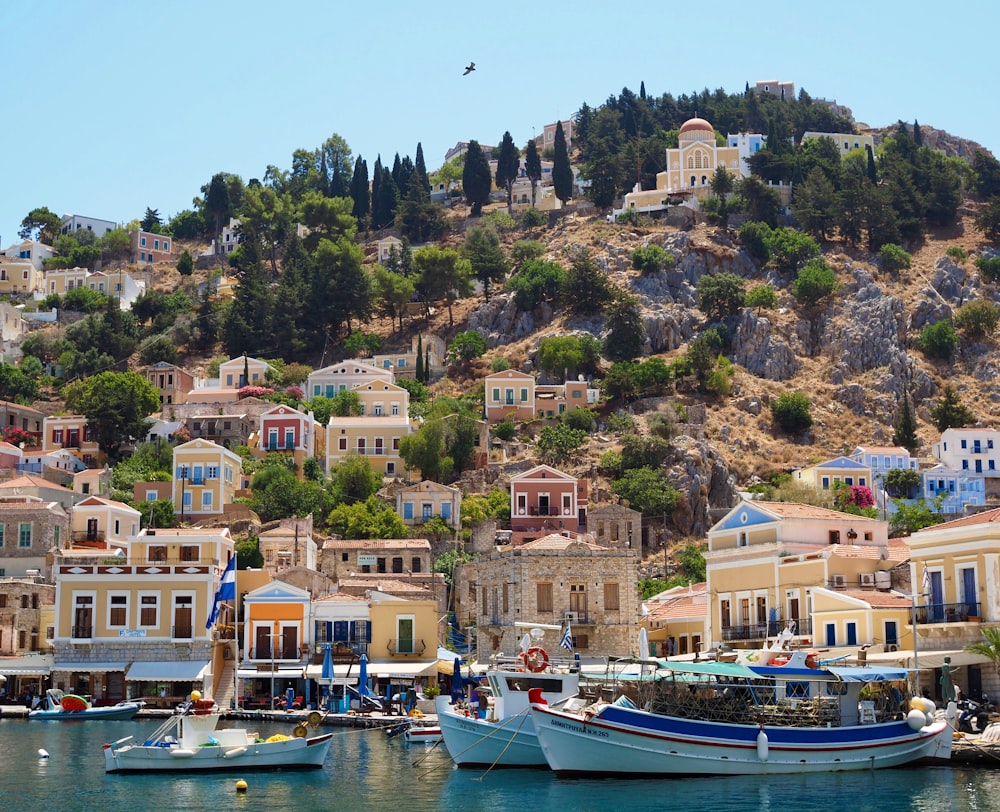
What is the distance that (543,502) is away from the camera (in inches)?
3354

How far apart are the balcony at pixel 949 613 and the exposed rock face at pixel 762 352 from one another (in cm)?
6661

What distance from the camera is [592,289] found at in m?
117

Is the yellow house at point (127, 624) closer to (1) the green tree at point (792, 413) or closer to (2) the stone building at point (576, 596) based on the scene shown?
(2) the stone building at point (576, 596)

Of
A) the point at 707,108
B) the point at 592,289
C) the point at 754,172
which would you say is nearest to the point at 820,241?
the point at 754,172

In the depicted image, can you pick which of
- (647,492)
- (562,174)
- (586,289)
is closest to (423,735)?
(647,492)

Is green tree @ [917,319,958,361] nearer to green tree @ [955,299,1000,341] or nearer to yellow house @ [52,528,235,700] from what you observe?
green tree @ [955,299,1000,341]

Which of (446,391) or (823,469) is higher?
→ (446,391)

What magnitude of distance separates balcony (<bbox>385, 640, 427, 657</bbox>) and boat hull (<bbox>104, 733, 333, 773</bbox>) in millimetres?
23022

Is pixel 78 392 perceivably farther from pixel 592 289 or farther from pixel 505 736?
pixel 505 736

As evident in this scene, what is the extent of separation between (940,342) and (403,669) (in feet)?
224

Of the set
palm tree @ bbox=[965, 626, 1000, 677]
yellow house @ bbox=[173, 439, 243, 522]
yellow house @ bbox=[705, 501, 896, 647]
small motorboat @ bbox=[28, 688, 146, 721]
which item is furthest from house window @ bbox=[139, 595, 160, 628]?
palm tree @ bbox=[965, 626, 1000, 677]

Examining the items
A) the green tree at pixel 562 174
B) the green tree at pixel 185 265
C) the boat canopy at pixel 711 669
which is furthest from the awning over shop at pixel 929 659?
the green tree at pixel 185 265

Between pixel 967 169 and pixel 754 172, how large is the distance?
24.3 meters

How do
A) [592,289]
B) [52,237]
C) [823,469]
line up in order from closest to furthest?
[823,469]
[592,289]
[52,237]
